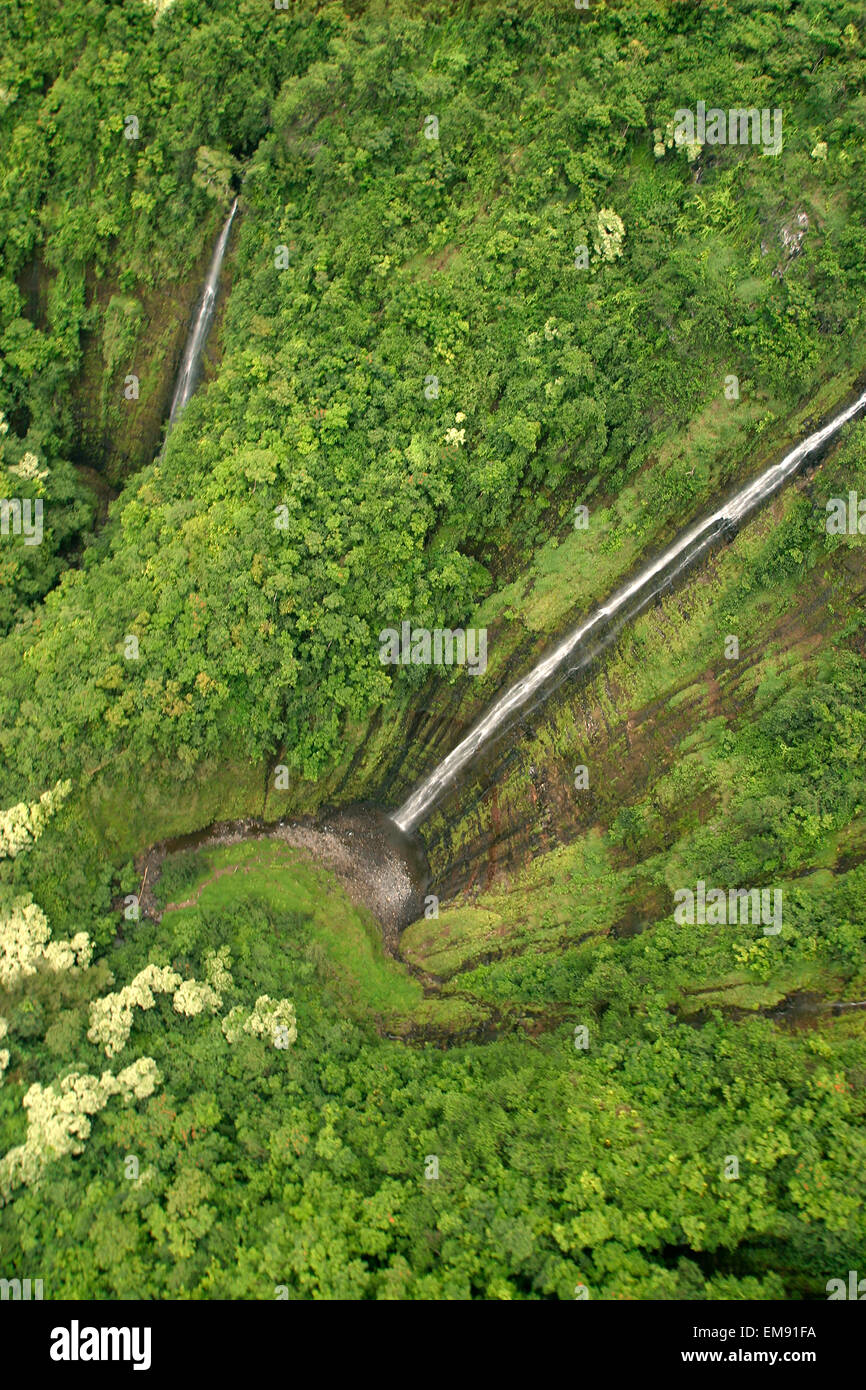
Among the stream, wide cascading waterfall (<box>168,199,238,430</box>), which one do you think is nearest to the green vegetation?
wide cascading waterfall (<box>168,199,238,430</box>)

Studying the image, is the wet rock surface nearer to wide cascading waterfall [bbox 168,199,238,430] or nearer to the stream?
the stream

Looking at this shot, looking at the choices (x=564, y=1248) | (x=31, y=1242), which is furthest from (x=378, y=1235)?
(x=31, y=1242)

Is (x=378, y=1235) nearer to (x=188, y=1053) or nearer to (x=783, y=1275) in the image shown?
(x=188, y=1053)

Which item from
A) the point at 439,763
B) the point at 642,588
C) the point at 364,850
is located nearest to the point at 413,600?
the point at 439,763

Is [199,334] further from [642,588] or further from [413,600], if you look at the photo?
[642,588]

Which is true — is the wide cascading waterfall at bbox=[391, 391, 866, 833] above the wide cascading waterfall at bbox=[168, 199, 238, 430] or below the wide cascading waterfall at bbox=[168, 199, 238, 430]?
below
